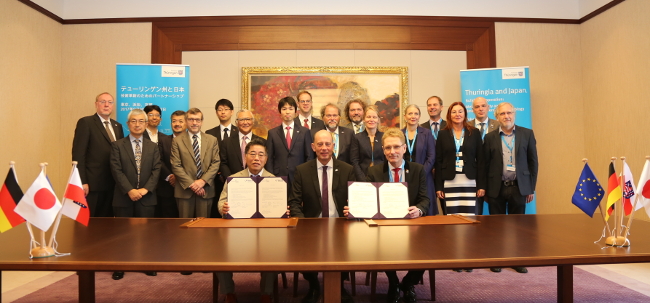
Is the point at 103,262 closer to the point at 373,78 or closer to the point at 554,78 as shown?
the point at 373,78

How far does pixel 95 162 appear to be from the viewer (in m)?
4.84

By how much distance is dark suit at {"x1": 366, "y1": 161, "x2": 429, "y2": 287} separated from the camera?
3.33 meters

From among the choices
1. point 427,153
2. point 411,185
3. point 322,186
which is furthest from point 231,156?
point 411,185

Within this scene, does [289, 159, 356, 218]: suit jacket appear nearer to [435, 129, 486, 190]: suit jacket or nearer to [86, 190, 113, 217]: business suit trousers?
[435, 129, 486, 190]: suit jacket

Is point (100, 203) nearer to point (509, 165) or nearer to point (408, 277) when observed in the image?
point (408, 277)

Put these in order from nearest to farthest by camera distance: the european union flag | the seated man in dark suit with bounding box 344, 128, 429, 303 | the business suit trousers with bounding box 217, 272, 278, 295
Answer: the european union flag → the business suit trousers with bounding box 217, 272, 278, 295 → the seated man in dark suit with bounding box 344, 128, 429, 303

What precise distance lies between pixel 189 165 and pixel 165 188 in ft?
1.93

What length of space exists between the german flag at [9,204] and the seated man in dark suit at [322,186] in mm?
1752

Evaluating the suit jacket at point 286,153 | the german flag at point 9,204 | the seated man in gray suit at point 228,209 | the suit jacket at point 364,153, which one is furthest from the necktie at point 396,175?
the german flag at point 9,204

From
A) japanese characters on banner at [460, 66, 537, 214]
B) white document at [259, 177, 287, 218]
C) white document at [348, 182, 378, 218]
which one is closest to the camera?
white document at [348, 182, 378, 218]

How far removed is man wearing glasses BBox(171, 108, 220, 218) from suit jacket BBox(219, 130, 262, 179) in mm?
118

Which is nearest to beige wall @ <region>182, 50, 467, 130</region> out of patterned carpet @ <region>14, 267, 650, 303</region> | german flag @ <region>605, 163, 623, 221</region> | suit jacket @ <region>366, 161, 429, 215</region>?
patterned carpet @ <region>14, 267, 650, 303</region>

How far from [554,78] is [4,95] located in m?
7.34

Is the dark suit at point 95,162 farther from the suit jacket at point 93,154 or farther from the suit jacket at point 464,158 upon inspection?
the suit jacket at point 464,158
